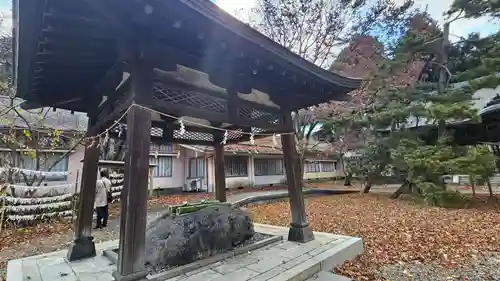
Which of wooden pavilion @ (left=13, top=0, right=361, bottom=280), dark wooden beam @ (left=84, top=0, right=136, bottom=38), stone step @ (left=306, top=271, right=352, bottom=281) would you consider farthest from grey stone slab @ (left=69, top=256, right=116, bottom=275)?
dark wooden beam @ (left=84, top=0, right=136, bottom=38)

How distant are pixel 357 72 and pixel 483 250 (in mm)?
10661

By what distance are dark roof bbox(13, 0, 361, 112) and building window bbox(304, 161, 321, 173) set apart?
22218 millimetres

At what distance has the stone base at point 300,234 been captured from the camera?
4.93m

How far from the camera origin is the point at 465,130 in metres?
12.6

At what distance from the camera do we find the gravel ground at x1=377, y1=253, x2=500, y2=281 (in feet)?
12.7

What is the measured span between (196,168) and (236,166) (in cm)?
308

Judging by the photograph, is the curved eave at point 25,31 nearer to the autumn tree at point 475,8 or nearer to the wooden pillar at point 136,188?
the wooden pillar at point 136,188

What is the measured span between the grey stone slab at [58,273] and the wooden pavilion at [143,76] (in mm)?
313

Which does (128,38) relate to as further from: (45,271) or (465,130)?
(465,130)

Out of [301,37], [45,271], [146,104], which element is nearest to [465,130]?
[301,37]

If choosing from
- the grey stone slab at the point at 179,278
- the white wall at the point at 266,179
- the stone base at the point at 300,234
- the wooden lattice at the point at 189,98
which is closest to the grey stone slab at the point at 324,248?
the stone base at the point at 300,234

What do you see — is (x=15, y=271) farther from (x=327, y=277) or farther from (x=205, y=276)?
(x=327, y=277)

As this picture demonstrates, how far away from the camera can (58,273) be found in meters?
3.80

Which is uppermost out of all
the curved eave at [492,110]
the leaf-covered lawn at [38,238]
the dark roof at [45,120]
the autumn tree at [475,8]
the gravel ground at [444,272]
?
the autumn tree at [475,8]
